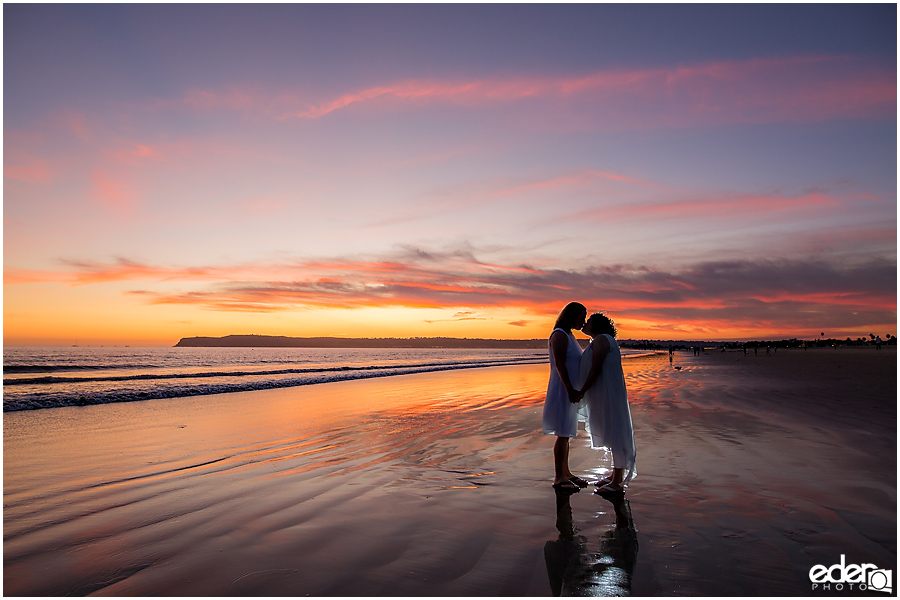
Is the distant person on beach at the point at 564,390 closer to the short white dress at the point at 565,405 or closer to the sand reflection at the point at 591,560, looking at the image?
the short white dress at the point at 565,405

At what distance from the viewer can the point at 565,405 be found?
19.5 feet

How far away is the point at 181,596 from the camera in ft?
11.4

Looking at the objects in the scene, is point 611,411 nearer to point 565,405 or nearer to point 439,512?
point 565,405

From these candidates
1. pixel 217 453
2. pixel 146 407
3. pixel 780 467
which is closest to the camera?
pixel 780 467

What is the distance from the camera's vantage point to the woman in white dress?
564cm

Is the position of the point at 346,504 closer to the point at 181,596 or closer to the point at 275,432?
the point at 181,596

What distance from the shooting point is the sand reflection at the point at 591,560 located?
342 cm

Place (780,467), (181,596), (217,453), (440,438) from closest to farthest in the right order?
(181,596) < (780,467) < (217,453) < (440,438)

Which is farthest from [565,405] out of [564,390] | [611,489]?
[611,489]

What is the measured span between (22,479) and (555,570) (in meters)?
7.60

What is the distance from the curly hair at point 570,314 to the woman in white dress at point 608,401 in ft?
0.60

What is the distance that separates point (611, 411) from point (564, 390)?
0.61m

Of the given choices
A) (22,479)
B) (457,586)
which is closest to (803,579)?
(457,586)

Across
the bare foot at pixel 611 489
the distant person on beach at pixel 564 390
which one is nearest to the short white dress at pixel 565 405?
the distant person on beach at pixel 564 390
